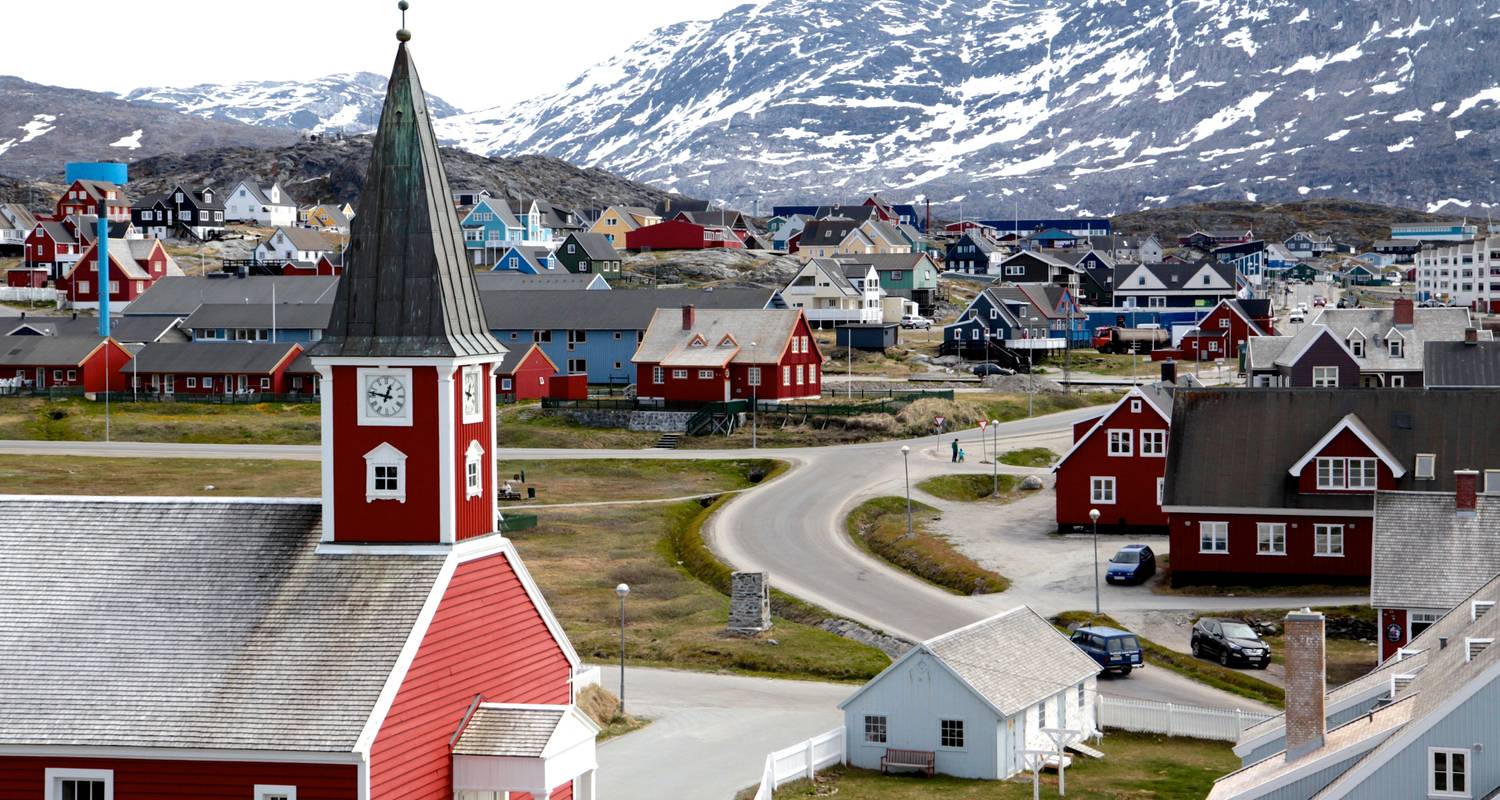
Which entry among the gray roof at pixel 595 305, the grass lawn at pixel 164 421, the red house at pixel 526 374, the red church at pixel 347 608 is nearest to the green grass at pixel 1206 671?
the red church at pixel 347 608

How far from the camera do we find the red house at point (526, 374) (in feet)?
352

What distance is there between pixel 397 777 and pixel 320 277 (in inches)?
4467

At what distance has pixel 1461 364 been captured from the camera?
7981 cm

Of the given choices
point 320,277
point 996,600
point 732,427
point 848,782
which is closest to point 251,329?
point 320,277

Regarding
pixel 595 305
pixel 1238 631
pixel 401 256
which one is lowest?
pixel 1238 631

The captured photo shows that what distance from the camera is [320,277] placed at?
137 metres

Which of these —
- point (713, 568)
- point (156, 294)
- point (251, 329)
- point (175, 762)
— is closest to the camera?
point (175, 762)

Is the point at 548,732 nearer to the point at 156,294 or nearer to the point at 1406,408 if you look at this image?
the point at 1406,408

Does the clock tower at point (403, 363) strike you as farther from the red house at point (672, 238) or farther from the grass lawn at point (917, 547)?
the red house at point (672, 238)

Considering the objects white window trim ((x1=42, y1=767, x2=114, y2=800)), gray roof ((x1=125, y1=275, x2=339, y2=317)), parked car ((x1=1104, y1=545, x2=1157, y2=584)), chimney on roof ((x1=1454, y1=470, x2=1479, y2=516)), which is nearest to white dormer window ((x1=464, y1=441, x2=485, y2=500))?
white window trim ((x1=42, y1=767, x2=114, y2=800))

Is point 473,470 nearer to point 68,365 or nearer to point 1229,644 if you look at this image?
point 1229,644

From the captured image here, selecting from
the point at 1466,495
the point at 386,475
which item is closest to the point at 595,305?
the point at 1466,495

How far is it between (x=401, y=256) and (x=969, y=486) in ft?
169

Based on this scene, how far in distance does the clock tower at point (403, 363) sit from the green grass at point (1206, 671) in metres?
24.2
